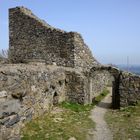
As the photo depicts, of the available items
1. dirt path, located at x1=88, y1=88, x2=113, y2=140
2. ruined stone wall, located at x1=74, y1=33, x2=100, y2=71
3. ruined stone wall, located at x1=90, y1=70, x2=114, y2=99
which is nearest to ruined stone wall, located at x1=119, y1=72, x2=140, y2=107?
dirt path, located at x1=88, y1=88, x2=113, y2=140

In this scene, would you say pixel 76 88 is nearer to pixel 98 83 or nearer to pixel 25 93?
pixel 98 83

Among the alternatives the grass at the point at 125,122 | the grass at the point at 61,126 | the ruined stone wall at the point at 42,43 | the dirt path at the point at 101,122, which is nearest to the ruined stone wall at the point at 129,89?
the grass at the point at 125,122

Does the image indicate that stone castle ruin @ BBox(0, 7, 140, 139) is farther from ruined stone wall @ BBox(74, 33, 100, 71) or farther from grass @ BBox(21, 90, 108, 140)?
grass @ BBox(21, 90, 108, 140)

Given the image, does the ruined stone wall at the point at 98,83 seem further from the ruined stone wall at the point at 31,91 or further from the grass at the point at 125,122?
the grass at the point at 125,122

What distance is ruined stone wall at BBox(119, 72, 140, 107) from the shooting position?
15.4 meters

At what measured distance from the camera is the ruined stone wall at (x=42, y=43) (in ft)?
57.9

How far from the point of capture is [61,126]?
10.9 m

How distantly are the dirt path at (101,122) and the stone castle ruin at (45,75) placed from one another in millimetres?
768

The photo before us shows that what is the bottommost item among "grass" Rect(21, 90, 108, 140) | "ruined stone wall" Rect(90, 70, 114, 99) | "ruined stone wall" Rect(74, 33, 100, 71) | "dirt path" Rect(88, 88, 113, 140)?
"dirt path" Rect(88, 88, 113, 140)

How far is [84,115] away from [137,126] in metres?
2.64

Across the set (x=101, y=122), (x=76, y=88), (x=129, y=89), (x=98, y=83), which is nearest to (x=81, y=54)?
(x=76, y=88)

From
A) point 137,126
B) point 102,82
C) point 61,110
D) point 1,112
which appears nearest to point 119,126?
point 137,126

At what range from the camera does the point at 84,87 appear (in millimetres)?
15672

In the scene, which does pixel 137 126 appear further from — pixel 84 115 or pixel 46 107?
pixel 46 107
